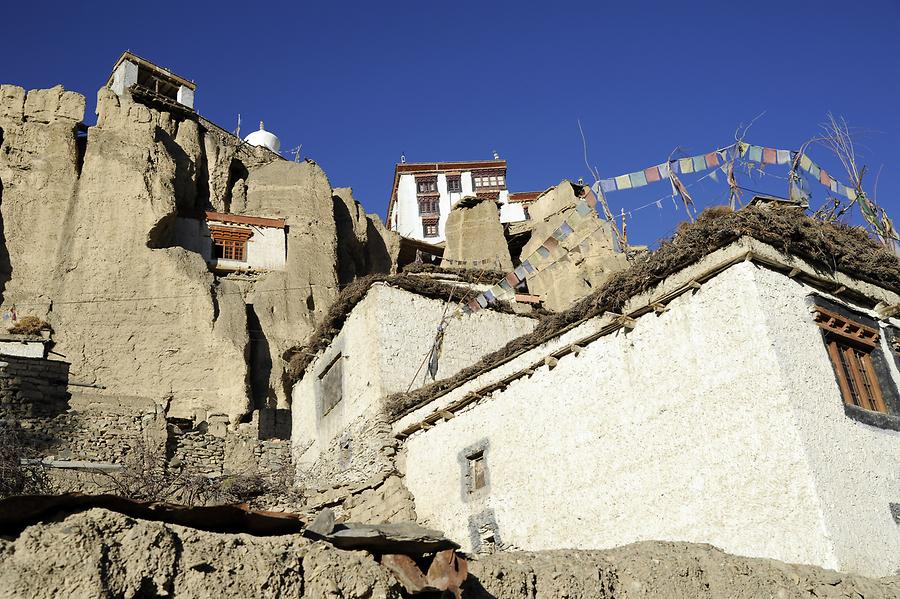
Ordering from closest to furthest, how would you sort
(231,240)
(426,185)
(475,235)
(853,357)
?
(853,357) → (231,240) → (475,235) → (426,185)

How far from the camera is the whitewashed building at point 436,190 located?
4150 cm

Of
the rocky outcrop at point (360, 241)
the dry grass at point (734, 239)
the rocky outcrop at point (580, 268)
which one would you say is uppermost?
the rocky outcrop at point (360, 241)

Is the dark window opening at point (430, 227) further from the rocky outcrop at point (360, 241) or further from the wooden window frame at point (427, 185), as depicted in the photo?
the rocky outcrop at point (360, 241)

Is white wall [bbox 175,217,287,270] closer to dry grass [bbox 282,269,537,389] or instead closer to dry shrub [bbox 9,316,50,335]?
dry shrub [bbox 9,316,50,335]

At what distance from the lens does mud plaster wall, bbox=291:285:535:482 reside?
578 inches

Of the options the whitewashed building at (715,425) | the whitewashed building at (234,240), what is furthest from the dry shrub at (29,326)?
the whitewashed building at (715,425)

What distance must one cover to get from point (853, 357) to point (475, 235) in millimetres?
22518

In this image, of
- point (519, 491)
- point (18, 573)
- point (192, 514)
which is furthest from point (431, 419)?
point (18, 573)

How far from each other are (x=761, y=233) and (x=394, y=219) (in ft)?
115

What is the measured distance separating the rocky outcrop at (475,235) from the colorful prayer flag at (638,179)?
1828 cm

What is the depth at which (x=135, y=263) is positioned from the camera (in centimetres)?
2131

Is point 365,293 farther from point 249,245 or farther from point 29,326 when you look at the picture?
point 249,245

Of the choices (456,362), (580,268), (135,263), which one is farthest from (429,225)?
(456,362)

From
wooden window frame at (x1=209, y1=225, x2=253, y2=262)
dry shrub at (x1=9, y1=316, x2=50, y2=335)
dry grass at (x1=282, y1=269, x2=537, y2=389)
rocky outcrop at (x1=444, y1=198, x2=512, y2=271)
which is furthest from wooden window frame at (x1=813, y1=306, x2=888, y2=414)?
rocky outcrop at (x1=444, y1=198, x2=512, y2=271)
